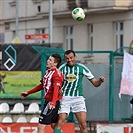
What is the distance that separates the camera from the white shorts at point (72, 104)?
15586 millimetres

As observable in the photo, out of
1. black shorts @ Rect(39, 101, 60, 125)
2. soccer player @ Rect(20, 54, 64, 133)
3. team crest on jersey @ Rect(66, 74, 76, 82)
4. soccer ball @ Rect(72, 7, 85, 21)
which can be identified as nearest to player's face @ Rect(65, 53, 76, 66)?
team crest on jersey @ Rect(66, 74, 76, 82)

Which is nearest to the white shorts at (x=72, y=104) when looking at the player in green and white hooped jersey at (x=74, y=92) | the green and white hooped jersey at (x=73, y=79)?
the player in green and white hooped jersey at (x=74, y=92)

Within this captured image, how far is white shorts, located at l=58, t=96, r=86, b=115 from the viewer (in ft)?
51.1

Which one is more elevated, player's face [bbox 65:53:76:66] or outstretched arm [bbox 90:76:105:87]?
player's face [bbox 65:53:76:66]

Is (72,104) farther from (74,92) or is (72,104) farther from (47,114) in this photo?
(47,114)

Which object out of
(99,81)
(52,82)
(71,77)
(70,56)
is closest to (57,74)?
(52,82)

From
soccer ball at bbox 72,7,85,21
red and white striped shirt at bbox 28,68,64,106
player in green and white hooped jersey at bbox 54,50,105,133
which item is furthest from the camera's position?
soccer ball at bbox 72,7,85,21

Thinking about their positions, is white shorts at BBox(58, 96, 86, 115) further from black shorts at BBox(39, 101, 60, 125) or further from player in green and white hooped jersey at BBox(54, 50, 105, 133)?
black shorts at BBox(39, 101, 60, 125)

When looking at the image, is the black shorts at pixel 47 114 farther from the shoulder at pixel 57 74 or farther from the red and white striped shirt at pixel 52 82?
the shoulder at pixel 57 74

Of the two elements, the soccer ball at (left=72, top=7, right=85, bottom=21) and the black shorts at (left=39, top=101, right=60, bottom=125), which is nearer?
the black shorts at (left=39, top=101, right=60, bottom=125)

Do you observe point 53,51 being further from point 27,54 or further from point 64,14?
point 64,14

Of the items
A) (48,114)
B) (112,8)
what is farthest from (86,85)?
(112,8)

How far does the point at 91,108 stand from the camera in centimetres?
2016

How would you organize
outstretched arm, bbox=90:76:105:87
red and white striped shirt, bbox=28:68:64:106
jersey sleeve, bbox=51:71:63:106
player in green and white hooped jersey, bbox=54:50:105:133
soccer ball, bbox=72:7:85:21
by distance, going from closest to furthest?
jersey sleeve, bbox=51:71:63:106 → red and white striped shirt, bbox=28:68:64:106 → outstretched arm, bbox=90:76:105:87 → player in green and white hooped jersey, bbox=54:50:105:133 → soccer ball, bbox=72:7:85:21
